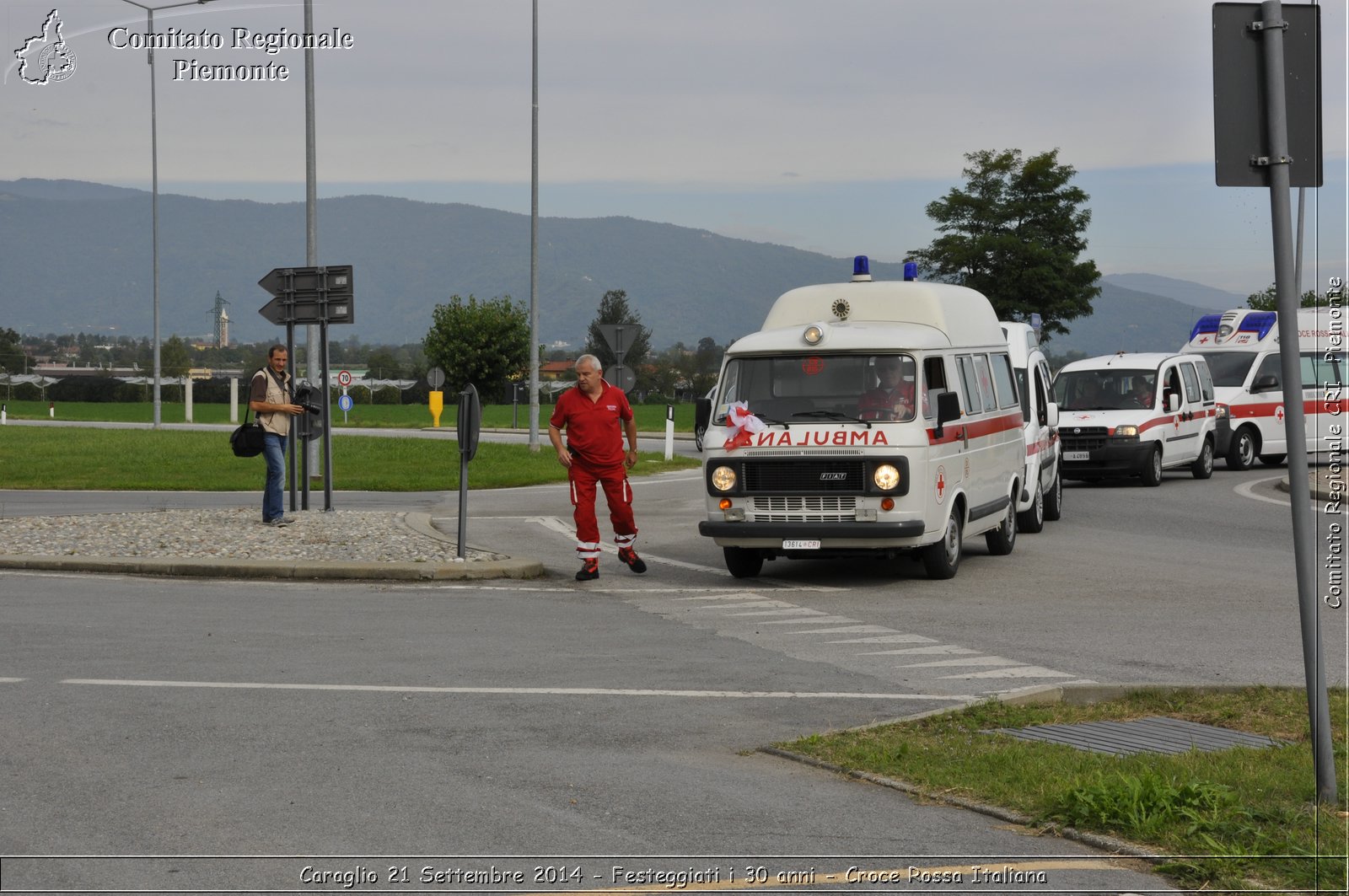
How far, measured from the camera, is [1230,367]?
31422 millimetres

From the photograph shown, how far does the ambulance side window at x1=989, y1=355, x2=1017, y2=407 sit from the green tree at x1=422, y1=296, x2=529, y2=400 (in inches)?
2274

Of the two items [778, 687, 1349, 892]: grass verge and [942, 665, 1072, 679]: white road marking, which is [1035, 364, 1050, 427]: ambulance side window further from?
[778, 687, 1349, 892]: grass verge

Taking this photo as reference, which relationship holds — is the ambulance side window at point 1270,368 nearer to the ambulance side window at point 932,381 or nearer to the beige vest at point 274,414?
the ambulance side window at point 932,381

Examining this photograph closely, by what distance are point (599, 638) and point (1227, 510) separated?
13.8 m

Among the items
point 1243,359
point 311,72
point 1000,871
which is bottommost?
point 1000,871

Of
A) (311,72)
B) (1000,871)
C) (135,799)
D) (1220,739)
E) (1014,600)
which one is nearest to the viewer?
(1000,871)

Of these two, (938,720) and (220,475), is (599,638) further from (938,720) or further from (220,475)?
(220,475)

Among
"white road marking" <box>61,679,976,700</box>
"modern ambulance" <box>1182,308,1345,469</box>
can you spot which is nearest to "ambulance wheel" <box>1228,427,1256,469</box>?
"modern ambulance" <box>1182,308,1345,469</box>

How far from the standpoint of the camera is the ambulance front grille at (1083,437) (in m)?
25.8

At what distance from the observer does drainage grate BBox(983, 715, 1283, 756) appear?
7.07m

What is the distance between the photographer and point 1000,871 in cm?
525

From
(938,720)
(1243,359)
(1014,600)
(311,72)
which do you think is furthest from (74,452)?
(938,720)

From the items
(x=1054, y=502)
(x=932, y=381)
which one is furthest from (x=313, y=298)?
(x=1054, y=502)

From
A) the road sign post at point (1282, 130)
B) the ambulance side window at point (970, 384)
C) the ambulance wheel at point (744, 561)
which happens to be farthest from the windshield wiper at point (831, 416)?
the road sign post at point (1282, 130)
